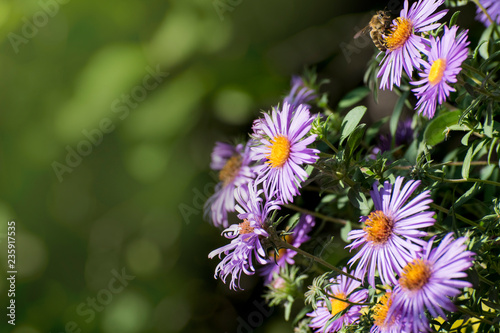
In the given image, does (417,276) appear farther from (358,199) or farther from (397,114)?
(397,114)

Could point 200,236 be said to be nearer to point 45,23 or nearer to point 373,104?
point 373,104

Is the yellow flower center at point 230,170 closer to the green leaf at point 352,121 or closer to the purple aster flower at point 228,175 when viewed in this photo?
the purple aster flower at point 228,175

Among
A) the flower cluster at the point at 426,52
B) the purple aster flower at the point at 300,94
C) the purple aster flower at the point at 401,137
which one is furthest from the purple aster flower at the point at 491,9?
the purple aster flower at the point at 300,94

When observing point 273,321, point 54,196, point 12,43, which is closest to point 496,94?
point 273,321

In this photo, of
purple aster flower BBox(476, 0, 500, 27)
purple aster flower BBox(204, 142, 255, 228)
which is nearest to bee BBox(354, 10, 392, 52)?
purple aster flower BBox(476, 0, 500, 27)

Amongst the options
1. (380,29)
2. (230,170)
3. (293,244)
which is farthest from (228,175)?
(380,29)

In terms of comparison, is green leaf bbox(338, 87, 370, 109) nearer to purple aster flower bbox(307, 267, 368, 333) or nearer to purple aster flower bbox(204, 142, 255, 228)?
purple aster flower bbox(204, 142, 255, 228)
